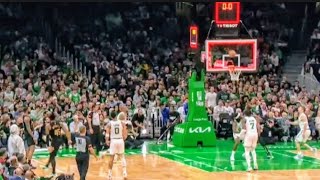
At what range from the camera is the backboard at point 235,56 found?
2788 cm

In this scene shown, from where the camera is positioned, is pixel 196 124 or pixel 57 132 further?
pixel 196 124

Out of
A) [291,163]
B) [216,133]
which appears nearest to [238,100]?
[216,133]

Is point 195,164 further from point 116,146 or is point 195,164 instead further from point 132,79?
point 132,79

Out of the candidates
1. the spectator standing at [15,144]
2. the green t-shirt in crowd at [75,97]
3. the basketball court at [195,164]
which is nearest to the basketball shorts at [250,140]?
the basketball court at [195,164]

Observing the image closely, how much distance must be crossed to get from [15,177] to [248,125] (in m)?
9.52

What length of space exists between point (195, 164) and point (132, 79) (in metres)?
9.66

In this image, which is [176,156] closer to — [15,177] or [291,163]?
[291,163]

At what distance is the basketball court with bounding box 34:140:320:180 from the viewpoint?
2255cm

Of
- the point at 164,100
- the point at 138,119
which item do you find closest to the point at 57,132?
the point at 138,119

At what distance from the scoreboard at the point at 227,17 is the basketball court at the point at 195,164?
4072 millimetres

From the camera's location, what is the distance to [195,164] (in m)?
24.7

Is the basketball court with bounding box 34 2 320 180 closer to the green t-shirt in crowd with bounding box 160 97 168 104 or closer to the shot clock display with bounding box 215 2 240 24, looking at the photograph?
the shot clock display with bounding box 215 2 240 24

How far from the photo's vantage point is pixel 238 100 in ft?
103

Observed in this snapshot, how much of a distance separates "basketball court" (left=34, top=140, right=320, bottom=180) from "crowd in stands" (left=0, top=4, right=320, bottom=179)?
4.21ft
